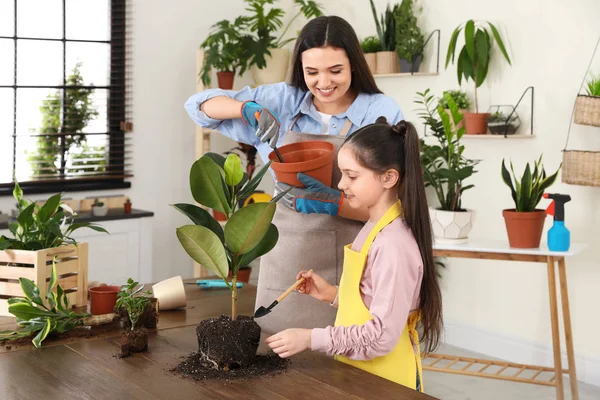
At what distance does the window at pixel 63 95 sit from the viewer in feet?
15.2

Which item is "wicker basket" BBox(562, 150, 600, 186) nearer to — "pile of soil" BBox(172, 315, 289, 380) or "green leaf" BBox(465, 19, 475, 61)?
"green leaf" BBox(465, 19, 475, 61)

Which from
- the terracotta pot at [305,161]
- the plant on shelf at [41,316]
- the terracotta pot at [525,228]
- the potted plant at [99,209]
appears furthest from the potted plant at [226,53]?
the plant on shelf at [41,316]

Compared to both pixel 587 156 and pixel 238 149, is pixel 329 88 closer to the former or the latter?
pixel 587 156

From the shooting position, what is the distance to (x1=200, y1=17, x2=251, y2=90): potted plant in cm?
487

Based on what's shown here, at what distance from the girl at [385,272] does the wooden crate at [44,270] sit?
749 mm

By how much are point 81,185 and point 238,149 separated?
1.06 meters

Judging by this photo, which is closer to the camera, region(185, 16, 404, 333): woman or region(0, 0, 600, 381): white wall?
region(185, 16, 404, 333): woman

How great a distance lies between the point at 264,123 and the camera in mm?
2238

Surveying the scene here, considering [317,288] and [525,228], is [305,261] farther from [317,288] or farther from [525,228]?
[525,228]

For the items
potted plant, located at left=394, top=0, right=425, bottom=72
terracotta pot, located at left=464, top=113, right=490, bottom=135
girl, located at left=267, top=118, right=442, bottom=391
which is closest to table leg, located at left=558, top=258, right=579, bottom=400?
terracotta pot, located at left=464, top=113, right=490, bottom=135

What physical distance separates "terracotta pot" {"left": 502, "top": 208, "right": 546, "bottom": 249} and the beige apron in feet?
5.46

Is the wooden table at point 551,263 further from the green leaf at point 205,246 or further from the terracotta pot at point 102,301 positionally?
the green leaf at point 205,246

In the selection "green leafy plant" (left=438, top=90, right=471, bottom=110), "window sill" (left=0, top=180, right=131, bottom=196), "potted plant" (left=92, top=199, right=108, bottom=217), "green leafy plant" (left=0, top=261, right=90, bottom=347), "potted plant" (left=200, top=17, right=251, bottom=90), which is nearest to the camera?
"green leafy plant" (left=0, top=261, right=90, bottom=347)

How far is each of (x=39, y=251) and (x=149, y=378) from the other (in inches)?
25.4
